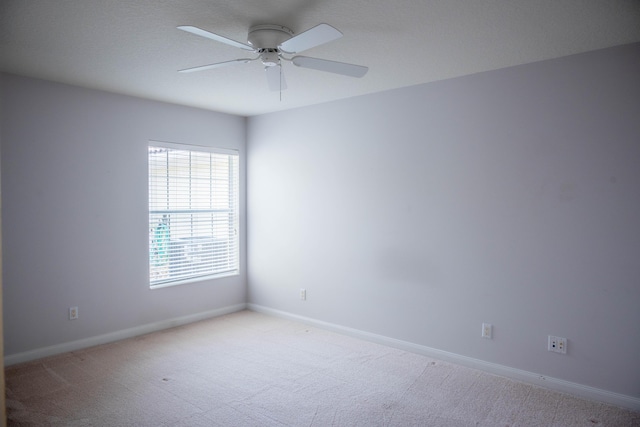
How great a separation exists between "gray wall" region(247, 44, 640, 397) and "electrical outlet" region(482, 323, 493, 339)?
0.17 ft

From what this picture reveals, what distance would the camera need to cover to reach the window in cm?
451

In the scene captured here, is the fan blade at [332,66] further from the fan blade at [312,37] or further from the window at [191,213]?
the window at [191,213]

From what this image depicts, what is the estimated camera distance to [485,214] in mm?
3404

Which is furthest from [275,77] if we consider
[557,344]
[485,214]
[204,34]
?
[557,344]

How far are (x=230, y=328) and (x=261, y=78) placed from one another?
8.85 feet

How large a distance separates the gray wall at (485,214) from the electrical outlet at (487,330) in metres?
0.05

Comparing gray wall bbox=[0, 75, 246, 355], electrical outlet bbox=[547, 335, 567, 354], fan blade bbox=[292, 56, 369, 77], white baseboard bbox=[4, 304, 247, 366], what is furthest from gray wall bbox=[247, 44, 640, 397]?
A: gray wall bbox=[0, 75, 246, 355]

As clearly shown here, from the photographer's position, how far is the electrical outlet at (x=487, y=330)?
3.38m

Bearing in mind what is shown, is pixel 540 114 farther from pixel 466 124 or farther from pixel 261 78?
pixel 261 78

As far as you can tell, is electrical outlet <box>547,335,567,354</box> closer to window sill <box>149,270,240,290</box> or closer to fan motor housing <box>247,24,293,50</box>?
fan motor housing <box>247,24,293,50</box>

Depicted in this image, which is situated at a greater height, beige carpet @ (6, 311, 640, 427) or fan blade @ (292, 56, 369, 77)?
fan blade @ (292, 56, 369, 77)

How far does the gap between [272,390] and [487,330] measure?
1.82 metres

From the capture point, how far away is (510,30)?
2.54 meters

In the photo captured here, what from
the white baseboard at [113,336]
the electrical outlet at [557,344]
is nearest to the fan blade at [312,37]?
the electrical outlet at [557,344]
